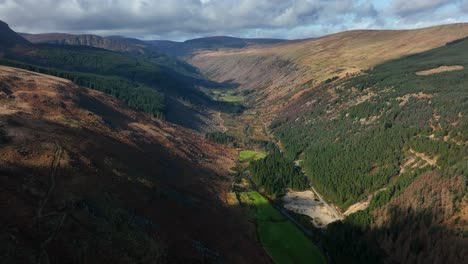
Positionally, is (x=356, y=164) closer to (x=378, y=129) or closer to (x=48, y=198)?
(x=378, y=129)

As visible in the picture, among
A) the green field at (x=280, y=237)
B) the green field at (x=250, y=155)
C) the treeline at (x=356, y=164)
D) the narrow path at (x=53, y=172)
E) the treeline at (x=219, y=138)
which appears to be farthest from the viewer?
the treeline at (x=219, y=138)

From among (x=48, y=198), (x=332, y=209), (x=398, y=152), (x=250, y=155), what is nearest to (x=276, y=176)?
(x=332, y=209)

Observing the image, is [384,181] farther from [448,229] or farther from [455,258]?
[455,258]

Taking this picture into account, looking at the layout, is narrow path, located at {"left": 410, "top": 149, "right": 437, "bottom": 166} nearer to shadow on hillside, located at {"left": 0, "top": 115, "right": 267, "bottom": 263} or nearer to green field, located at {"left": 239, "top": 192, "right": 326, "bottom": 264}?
green field, located at {"left": 239, "top": 192, "right": 326, "bottom": 264}

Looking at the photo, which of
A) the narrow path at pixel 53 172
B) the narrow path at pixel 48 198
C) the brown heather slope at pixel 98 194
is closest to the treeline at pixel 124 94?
the brown heather slope at pixel 98 194

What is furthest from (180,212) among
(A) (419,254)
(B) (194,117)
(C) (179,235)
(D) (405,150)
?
(B) (194,117)

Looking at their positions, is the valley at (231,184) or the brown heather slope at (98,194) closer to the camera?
the brown heather slope at (98,194)

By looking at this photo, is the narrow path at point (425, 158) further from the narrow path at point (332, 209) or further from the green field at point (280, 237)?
the green field at point (280, 237)
